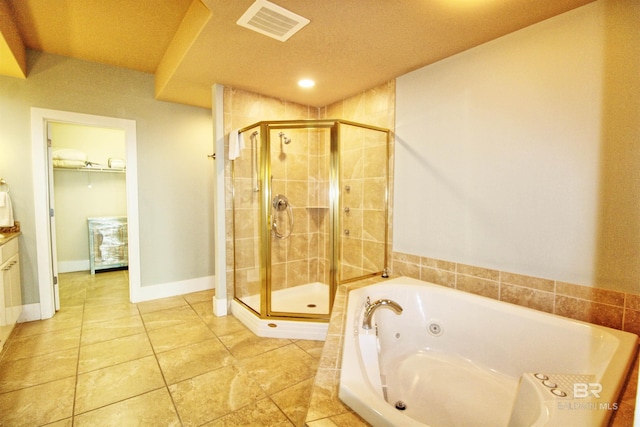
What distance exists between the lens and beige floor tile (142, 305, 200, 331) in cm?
263

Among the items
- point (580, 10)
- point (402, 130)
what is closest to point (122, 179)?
point (402, 130)

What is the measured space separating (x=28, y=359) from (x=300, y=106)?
3213mm

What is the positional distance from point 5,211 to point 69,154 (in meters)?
1.87

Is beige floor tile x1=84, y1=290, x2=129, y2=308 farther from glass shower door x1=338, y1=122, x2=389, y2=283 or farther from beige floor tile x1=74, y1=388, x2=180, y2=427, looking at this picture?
glass shower door x1=338, y1=122, x2=389, y2=283

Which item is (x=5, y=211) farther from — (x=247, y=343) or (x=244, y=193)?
(x=247, y=343)

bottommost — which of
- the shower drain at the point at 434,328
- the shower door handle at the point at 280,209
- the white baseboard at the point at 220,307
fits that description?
the white baseboard at the point at 220,307

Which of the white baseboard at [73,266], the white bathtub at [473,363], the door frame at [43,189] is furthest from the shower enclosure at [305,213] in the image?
the white baseboard at [73,266]

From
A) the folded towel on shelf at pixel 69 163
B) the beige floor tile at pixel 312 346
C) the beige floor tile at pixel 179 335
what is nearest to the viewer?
the beige floor tile at pixel 312 346

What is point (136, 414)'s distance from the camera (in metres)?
1.53

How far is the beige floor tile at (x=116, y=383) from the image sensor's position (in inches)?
64.6

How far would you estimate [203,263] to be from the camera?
3604 mm

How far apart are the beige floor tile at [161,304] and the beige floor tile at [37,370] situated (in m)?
0.87

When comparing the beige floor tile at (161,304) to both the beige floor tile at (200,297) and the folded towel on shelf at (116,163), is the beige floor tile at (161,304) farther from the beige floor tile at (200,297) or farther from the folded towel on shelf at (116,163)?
the folded towel on shelf at (116,163)

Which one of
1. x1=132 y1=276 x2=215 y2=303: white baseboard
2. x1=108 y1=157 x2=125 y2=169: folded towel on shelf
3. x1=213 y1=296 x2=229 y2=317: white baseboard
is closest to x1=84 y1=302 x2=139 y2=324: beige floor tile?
x1=132 y1=276 x2=215 y2=303: white baseboard
